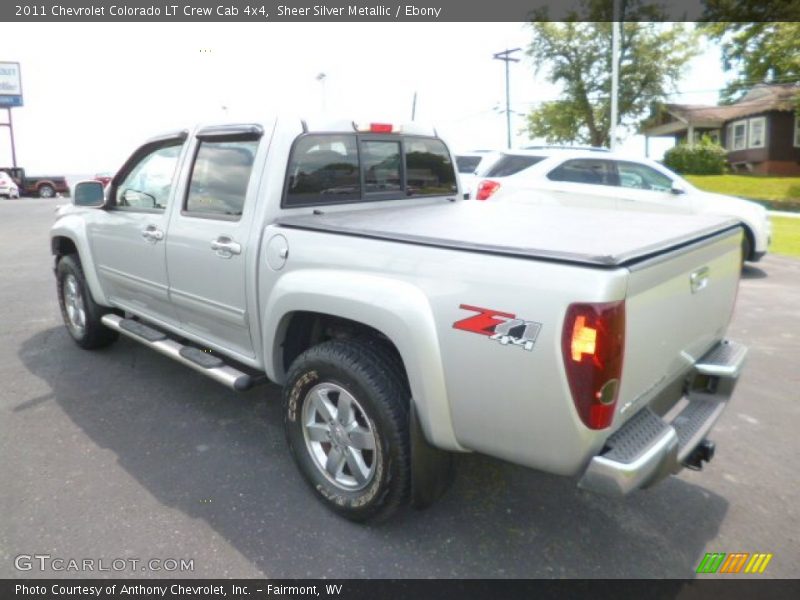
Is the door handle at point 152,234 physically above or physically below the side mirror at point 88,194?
below

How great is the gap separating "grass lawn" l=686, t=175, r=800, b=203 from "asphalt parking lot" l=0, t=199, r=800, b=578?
24.2 metres

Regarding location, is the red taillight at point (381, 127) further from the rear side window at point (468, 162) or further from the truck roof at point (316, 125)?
the rear side window at point (468, 162)

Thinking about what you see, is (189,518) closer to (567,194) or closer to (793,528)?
(793,528)

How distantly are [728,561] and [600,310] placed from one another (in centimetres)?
153

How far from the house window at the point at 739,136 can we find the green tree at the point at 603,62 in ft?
19.8

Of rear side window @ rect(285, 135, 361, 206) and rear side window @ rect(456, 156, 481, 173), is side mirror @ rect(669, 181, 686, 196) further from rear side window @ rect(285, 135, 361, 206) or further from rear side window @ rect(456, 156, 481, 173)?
rear side window @ rect(285, 135, 361, 206)

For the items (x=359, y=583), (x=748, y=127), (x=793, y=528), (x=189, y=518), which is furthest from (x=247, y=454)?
(x=748, y=127)

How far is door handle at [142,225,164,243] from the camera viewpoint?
13.1 feet

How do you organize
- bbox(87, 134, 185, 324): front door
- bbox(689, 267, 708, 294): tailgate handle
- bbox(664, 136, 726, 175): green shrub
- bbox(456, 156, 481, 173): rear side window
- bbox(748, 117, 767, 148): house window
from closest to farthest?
bbox(689, 267, 708, 294): tailgate handle
bbox(87, 134, 185, 324): front door
bbox(456, 156, 481, 173): rear side window
bbox(664, 136, 726, 175): green shrub
bbox(748, 117, 767, 148): house window

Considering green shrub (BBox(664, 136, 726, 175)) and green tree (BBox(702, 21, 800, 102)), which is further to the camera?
green shrub (BBox(664, 136, 726, 175))

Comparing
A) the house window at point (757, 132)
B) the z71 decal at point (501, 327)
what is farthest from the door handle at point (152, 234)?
the house window at point (757, 132)

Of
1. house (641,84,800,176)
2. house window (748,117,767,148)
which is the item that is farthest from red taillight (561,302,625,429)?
house window (748,117,767,148)

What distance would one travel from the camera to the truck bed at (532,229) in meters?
2.27

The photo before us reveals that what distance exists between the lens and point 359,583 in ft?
8.46
